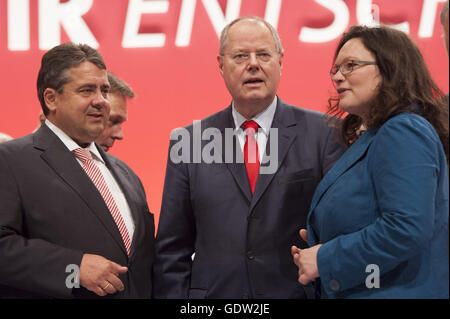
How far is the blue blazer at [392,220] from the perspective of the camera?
163 centimetres

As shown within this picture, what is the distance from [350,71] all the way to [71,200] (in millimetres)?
1287

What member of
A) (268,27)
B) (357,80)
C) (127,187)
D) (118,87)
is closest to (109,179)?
(127,187)

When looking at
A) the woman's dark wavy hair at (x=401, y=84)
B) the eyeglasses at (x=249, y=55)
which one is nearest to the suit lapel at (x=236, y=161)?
the eyeglasses at (x=249, y=55)

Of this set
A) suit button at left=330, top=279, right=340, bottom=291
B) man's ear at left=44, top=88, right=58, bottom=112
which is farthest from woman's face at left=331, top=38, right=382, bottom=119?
man's ear at left=44, top=88, right=58, bottom=112

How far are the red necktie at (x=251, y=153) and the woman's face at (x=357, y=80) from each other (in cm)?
49

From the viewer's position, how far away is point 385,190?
1.67m

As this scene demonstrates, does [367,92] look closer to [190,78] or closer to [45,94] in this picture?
[45,94]

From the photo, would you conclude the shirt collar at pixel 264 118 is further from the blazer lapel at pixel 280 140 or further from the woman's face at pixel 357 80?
the woman's face at pixel 357 80

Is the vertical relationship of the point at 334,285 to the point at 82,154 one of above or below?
below

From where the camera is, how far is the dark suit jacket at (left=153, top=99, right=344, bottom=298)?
2211 mm

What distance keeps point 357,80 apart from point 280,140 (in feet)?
1.74

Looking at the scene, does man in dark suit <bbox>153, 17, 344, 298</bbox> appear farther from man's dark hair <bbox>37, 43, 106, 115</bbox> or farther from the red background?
the red background

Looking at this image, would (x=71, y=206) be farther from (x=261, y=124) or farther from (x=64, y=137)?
(x=261, y=124)
